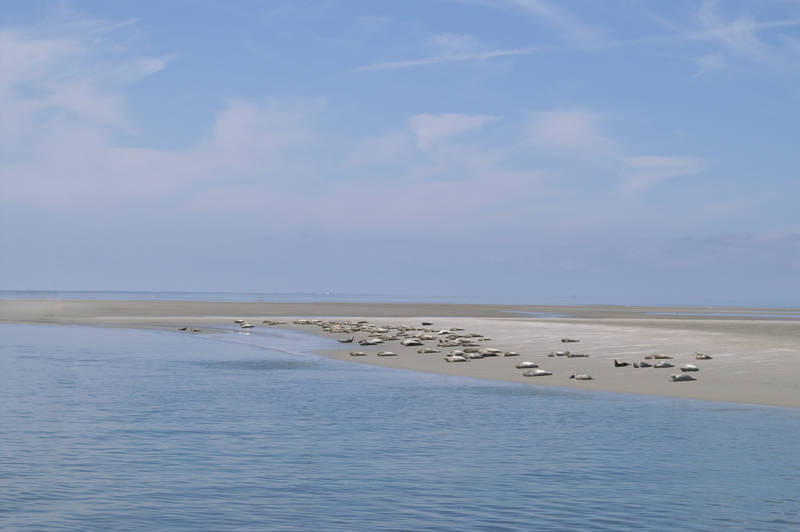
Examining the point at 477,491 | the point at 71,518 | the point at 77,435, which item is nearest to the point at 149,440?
the point at 77,435

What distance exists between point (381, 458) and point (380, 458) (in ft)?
0.07

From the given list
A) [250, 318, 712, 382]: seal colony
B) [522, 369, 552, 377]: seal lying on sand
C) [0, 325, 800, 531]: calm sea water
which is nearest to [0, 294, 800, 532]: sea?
[0, 325, 800, 531]: calm sea water

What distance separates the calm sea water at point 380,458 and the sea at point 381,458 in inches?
1.9

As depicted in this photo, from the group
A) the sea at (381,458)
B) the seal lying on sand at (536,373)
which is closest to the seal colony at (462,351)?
the seal lying on sand at (536,373)

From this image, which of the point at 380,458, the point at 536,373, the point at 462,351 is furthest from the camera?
the point at 462,351

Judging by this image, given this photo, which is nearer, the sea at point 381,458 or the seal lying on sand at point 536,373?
the sea at point 381,458

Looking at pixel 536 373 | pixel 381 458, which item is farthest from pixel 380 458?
pixel 536 373

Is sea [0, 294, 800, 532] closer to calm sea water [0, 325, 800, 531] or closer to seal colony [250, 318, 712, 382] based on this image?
calm sea water [0, 325, 800, 531]

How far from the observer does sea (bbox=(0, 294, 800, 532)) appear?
1018 cm

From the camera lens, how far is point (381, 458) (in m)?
13.4

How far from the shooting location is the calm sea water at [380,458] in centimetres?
1019

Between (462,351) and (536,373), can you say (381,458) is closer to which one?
(536,373)

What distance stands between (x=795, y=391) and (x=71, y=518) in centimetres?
1833

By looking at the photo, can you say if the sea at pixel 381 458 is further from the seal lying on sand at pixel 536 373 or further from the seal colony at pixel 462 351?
the seal colony at pixel 462 351
